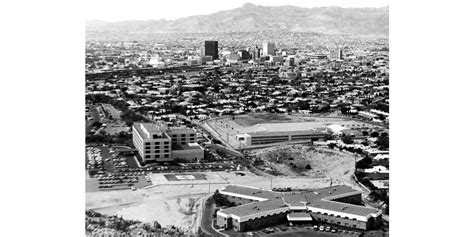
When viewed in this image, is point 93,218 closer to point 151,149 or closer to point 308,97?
point 151,149

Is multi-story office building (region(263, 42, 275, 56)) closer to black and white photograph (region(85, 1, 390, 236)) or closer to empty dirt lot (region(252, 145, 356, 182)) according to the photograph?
black and white photograph (region(85, 1, 390, 236))

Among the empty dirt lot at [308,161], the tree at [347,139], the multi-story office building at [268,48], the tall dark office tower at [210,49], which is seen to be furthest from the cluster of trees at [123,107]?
the tree at [347,139]

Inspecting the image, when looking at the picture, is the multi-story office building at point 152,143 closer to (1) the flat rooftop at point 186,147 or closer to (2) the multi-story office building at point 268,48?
(1) the flat rooftop at point 186,147

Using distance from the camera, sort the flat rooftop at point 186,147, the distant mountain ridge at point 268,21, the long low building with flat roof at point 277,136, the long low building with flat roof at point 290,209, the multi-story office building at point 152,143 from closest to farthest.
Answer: the long low building with flat roof at point 290,209 < the multi-story office building at point 152,143 < the flat rooftop at point 186,147 < the distant mountain ridge at point 268,21 < the long low building with flat roof at point 277,136

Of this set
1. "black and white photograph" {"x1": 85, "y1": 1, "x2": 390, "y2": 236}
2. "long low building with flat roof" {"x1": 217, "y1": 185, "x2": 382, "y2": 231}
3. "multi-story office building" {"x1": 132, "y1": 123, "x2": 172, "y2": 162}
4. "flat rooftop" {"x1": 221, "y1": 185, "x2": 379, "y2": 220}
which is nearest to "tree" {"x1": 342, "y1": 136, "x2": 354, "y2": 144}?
"black and white photograph" {"x1": 85, "y1": 1, "x2": 390, "y2": 236}

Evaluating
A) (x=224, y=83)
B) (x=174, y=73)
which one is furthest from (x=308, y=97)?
(x=174, y=73)
